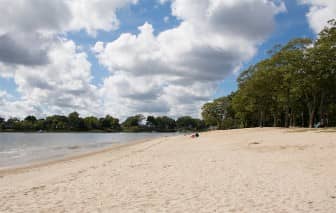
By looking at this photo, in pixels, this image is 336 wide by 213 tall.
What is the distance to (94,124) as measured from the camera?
174125 millimetres

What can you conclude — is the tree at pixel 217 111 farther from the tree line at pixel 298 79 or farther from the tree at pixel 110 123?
the tree at pixel 110 123

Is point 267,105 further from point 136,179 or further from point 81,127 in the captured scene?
point 81,127

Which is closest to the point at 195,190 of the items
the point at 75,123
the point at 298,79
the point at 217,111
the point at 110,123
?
the point at 298,79

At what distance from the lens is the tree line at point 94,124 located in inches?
6594

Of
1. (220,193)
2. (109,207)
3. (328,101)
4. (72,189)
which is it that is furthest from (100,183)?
(328,101)

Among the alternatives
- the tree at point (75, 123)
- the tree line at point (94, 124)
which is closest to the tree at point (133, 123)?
the tree line at point (94, 124)

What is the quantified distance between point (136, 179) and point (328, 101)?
43.5 metres

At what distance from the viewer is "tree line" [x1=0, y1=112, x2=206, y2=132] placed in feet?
550

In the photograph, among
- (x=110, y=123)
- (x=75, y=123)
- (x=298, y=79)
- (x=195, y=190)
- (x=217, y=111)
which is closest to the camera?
(x=195, y=190)

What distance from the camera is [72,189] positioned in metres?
9.41

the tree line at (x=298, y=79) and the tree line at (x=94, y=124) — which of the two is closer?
the tree line at (x=298, y=79)

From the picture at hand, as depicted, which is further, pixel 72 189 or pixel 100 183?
pixel 100 183

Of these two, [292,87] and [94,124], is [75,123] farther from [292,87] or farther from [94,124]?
[292,87]

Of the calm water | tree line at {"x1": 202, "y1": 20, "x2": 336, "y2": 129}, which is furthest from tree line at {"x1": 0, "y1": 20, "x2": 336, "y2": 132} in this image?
the calm water
